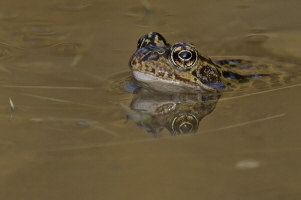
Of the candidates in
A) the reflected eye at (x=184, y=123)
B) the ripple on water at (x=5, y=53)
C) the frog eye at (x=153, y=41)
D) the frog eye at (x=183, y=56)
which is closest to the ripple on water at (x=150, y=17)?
the frog eye at (x=153, y=41)

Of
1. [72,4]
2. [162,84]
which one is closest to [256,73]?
[162,84]

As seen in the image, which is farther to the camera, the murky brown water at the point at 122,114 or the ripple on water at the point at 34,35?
the ripple on water at the point at 34,35

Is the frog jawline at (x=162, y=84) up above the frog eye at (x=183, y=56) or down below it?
below

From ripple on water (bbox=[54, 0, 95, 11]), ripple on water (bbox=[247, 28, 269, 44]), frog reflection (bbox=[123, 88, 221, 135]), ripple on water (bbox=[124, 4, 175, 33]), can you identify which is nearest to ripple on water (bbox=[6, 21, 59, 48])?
ripple on water (bbox=[54, 0, 95, 11])

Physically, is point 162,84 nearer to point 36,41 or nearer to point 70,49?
point 70,49

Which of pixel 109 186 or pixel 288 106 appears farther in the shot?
pixel 288 106

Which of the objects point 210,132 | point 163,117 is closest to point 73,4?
point 163,117

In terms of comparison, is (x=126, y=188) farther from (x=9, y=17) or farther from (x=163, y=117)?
(x=9, y=17)

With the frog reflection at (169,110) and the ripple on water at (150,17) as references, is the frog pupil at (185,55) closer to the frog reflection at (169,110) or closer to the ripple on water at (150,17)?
the frog reflection at (169,110)
